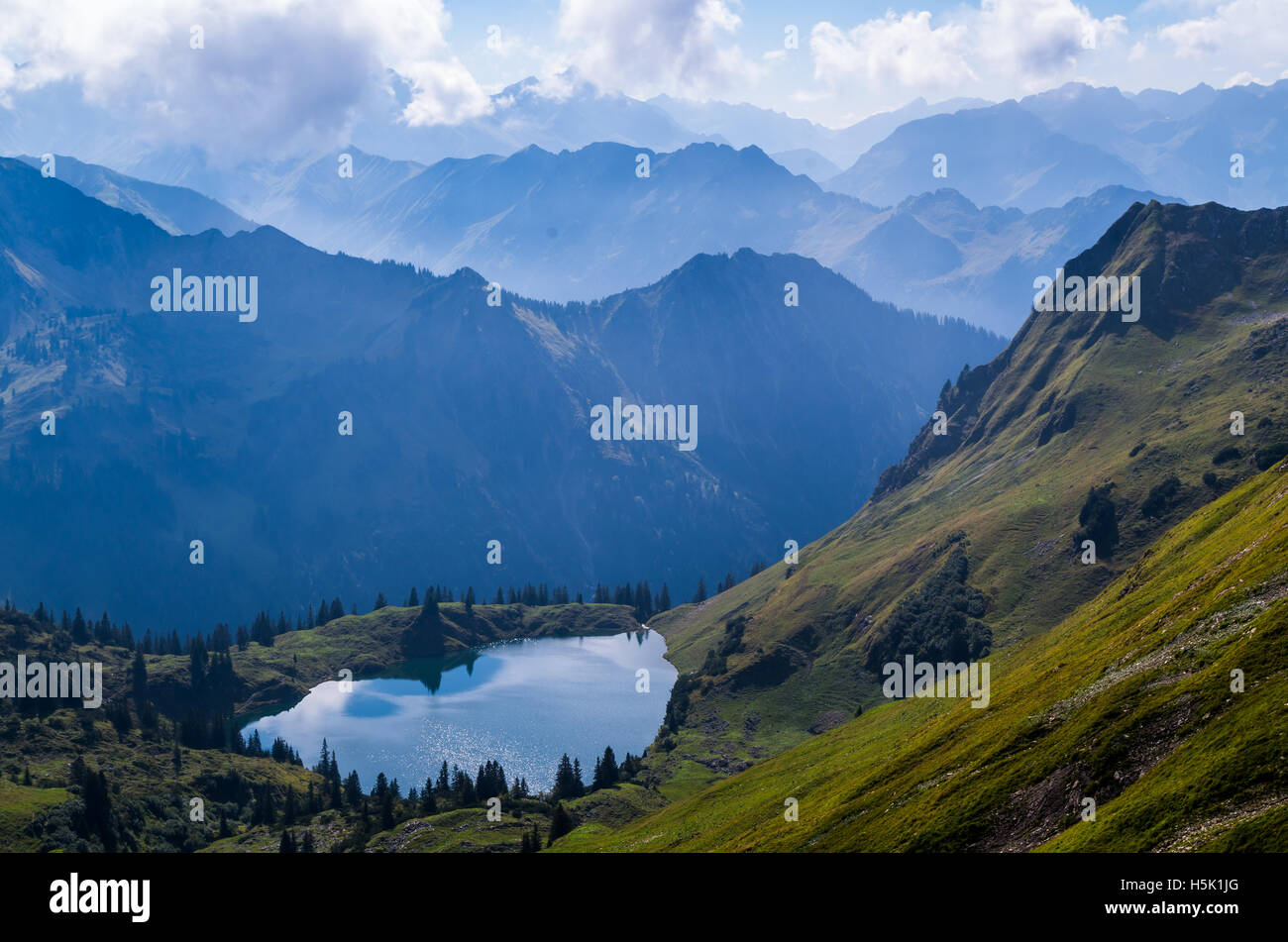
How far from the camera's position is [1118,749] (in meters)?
65.6

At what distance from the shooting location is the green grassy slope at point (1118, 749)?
5419cm

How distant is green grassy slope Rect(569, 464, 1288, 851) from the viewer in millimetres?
54188

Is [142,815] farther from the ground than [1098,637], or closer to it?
closer to it
